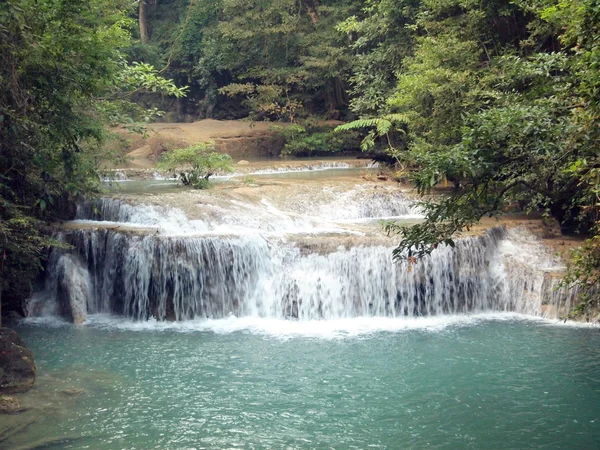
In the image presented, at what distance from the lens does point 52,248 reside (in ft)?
39.2

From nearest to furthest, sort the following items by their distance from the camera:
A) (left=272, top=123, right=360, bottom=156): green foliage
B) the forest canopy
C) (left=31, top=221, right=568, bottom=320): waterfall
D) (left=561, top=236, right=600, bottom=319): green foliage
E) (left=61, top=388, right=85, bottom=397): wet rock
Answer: the forest canopy → (left=561, top=236, right=600, bottom=319): green foliage → (left=61, top=388, right=85, bottom=397): wet rock → (left=31, top=221, right=568, bottom=320): waterfall → (left=272, top=123, right=360, bottom=156): green foliage

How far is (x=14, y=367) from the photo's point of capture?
8109mm

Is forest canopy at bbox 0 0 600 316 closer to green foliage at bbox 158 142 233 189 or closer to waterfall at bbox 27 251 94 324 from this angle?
waterfall at bbox 27 251 94 324

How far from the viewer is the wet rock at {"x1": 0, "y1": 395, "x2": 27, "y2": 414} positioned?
7.34 metres

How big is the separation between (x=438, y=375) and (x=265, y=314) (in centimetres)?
399

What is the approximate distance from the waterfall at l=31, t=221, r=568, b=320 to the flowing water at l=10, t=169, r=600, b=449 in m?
0.03

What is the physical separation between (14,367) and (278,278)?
5.14 metres

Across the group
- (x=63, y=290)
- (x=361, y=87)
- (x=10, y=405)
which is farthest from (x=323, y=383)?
(x=361, y=87)

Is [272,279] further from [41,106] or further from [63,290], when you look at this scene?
[41,106]

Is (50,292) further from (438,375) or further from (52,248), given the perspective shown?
(438,375)

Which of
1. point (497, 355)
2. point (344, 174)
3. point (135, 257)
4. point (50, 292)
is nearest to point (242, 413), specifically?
point (497, 355)

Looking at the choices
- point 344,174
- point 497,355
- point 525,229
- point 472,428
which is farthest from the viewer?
point 344,174

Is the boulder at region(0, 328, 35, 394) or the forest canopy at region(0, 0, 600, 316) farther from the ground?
the forest canopy at region(0, 0, 600, 316)

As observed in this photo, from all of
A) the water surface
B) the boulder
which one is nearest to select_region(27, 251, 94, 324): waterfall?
the water surface
